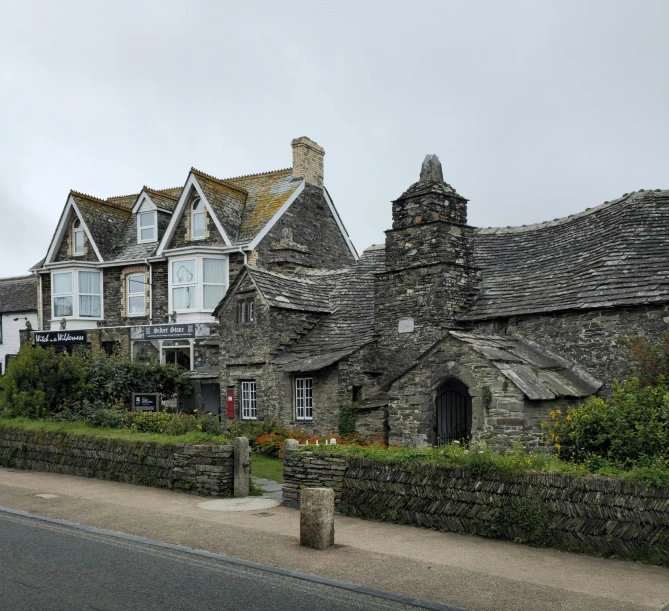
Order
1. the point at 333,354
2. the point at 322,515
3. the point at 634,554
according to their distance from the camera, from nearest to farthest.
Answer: the point at 634,554
the point at 322,515
the point at 333,354

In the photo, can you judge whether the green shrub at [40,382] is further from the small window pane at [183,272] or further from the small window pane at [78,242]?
the small window pane at [78,242]

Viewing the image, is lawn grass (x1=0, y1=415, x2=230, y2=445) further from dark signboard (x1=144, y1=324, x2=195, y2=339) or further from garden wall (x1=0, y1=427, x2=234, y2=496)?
dark signboard (x1=144, y1=324, x2=195, y2=339)

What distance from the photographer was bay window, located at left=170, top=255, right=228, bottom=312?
3256cm

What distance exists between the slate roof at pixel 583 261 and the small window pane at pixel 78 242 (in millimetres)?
20857

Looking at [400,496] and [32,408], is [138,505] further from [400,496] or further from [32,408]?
[32,408]

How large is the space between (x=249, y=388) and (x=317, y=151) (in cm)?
1419

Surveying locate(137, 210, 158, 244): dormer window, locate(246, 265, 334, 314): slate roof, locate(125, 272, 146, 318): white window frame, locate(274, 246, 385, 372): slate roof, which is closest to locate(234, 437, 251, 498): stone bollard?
locate(274, 246, 385, 372): slate roof

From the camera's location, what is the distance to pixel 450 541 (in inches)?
449

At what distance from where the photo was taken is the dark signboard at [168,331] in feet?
106

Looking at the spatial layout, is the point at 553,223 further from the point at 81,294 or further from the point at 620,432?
the point at 81,294

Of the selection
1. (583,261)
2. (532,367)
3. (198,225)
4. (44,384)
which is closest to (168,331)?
(198,225)

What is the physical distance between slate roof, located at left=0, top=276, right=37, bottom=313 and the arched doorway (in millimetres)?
33441

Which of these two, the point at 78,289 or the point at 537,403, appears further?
the point at 78,289

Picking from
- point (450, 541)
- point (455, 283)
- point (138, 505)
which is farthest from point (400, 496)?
point (455, 283)
